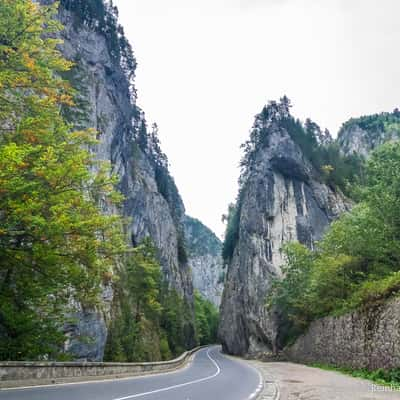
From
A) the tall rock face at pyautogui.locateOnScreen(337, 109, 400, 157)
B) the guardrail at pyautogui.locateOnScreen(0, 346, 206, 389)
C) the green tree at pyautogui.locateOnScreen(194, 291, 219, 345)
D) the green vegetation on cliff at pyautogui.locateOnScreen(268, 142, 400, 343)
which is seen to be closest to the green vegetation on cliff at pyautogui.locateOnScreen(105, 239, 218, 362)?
the guardrail at pyautogui.locateOnScreen(0, 346, 206, 389)

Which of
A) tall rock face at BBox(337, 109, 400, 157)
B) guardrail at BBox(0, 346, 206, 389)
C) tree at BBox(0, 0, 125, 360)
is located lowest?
guardrail at BBox(0, 346, 206, 389)

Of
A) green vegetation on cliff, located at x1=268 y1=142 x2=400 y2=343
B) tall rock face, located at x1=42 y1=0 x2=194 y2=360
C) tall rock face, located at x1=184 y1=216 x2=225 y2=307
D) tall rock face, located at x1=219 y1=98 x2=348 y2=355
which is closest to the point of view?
green vegetation on cliff, located at x1=268 y1=142 x2=400 y2=343

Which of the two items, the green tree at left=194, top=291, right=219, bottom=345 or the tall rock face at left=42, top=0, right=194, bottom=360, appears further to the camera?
the green tree at left=194, top=291, right=219, bottom=345

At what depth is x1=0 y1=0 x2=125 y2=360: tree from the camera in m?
9.11

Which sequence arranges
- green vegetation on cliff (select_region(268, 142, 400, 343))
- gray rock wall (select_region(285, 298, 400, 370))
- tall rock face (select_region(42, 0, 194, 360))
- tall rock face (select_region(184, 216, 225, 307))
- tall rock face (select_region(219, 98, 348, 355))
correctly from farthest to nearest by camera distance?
tall rock face (select_region(184, 216, 225, 307)) < tall rock face (select_region(219, 98, 348, 355)) < tall rock face (select_region(42, 0, 194, 360)) < green vegetation on cliff (select_region(268, 142, 400, 343)) < gray rock wall (select_region(285, 298, 400, 370))

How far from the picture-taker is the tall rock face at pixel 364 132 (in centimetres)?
8650

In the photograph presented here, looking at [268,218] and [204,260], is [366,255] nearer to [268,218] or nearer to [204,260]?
[268,218]

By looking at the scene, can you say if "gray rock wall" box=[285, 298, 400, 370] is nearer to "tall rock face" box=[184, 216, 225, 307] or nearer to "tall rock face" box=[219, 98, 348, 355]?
"tall rock face" box=[219, 98, 348, 355]

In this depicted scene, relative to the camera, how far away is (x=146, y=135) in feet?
202

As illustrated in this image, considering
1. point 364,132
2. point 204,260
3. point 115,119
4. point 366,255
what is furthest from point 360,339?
point 204,260

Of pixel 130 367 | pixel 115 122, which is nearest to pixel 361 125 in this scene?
pixel 115 122

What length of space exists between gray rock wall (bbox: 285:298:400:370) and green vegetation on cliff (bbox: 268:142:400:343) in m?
0.65

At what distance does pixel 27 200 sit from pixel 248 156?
2143 inches

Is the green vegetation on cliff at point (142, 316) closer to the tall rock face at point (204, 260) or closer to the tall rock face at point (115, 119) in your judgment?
the tall rock face at point (115, 119)
